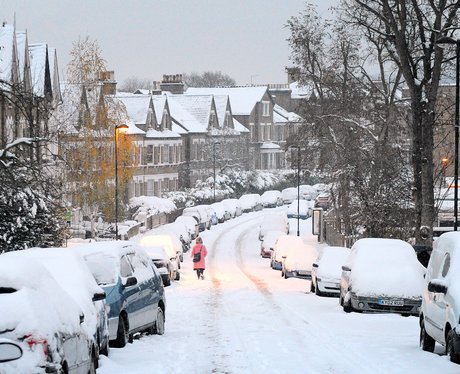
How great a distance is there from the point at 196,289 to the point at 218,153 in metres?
72.8

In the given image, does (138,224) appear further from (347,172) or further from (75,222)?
(347,172)

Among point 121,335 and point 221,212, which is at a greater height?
point 121,335

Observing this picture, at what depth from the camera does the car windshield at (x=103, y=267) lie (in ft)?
56.9

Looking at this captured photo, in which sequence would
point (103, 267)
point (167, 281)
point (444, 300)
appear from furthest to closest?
point (167, 281), point (103, 267), point (444, 300)

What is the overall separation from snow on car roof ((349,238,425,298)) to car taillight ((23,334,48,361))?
13.6 meters

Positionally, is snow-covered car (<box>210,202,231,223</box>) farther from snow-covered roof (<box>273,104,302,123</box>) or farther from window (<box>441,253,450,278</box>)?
window (<box>441,253,450,278</box>)

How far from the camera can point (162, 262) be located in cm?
3828

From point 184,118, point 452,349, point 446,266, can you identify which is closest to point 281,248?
point 446,266

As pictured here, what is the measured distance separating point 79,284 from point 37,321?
3.72 metres

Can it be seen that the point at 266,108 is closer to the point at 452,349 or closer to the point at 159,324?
the point at 159,324

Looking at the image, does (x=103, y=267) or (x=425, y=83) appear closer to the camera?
(x=103, y=267)

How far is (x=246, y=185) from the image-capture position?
10956cm

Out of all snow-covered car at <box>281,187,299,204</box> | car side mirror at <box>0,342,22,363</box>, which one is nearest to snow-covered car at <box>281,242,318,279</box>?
car side mirror at <box>0,342,22,363</box>

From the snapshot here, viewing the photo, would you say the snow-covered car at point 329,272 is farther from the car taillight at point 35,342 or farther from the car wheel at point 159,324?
the car taillight at point 35,342
